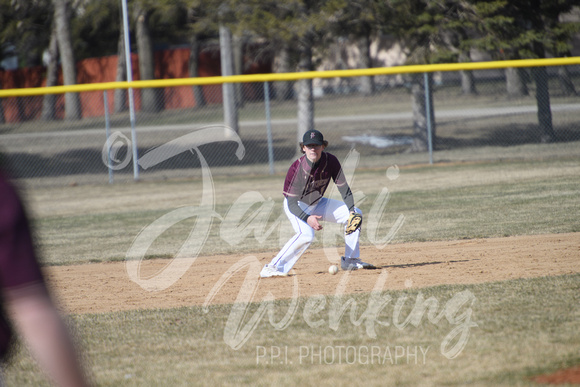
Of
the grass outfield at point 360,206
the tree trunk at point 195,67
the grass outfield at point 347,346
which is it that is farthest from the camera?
the tree trunk at point 195,67

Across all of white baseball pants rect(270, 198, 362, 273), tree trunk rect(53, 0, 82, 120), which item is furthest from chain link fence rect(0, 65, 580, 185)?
white baseball pants rect(270, 198, 362, 273)

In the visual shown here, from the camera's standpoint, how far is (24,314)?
57.5 inches

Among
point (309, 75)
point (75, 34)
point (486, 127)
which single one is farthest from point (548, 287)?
point (75, 34)

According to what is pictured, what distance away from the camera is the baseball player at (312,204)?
6311 millimetres

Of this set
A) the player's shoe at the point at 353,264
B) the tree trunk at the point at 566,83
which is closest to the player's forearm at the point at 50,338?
the player's shoe at the point at 353,264

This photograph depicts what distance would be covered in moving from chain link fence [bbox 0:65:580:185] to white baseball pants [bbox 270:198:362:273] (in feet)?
28.3

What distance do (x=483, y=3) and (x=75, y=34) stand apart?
95.9ft

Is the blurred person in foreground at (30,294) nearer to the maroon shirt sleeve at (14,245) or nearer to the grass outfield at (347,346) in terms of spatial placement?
the maroon shirt sleeve at (14,245)

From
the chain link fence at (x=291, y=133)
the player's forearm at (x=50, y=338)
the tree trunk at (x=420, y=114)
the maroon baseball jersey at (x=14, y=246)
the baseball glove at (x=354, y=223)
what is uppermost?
the maroon baseball jersey at (x=14, y=246)

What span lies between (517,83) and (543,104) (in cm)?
285

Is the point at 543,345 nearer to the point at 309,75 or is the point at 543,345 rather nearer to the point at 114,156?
the point at 309,75

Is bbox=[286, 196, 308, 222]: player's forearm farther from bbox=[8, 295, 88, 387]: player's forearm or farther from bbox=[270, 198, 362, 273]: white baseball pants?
bbox=[8, 295, 88, 387]: player's forearm

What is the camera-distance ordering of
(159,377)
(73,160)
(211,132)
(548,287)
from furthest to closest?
1. (211,132)
2. (73,160)
3. (548,287)
4. (159,377)

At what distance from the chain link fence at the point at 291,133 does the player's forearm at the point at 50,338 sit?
13.8m
